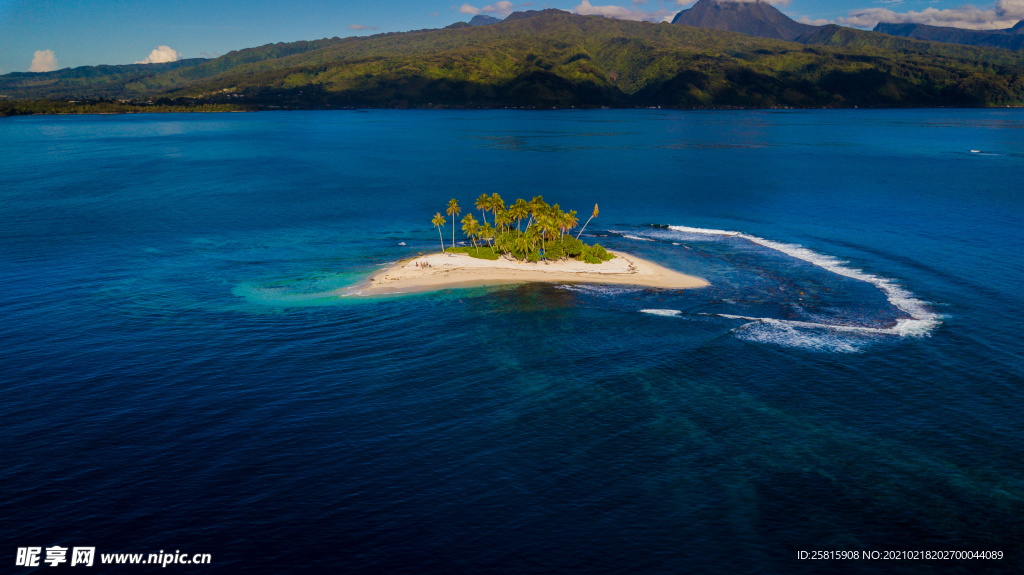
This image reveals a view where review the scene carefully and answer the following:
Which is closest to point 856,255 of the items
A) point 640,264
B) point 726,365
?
point 640,264

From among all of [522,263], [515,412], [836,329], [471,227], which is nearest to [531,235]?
[522,263]

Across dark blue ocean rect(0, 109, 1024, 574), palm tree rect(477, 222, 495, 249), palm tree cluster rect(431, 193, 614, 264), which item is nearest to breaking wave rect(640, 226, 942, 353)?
dark blue ocean rect(0, 109, 1024, 574)

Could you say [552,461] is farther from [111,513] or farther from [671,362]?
[111,513]

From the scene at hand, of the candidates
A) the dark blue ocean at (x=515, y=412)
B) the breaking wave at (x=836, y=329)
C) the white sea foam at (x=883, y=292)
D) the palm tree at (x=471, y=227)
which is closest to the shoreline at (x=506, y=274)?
the dark blue ocean at (x=515, y=412)

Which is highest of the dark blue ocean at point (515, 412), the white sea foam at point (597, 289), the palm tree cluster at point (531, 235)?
the palm tree cluster at point (531, 235)

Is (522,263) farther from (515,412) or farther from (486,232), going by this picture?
(515,412)

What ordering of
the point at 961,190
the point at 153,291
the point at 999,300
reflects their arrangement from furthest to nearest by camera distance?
the point at 961,190 → the point at 153,291 → the point at 999,300

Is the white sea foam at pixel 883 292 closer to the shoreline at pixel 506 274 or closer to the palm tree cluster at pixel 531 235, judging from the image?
the shoreline at pixel 506 274
